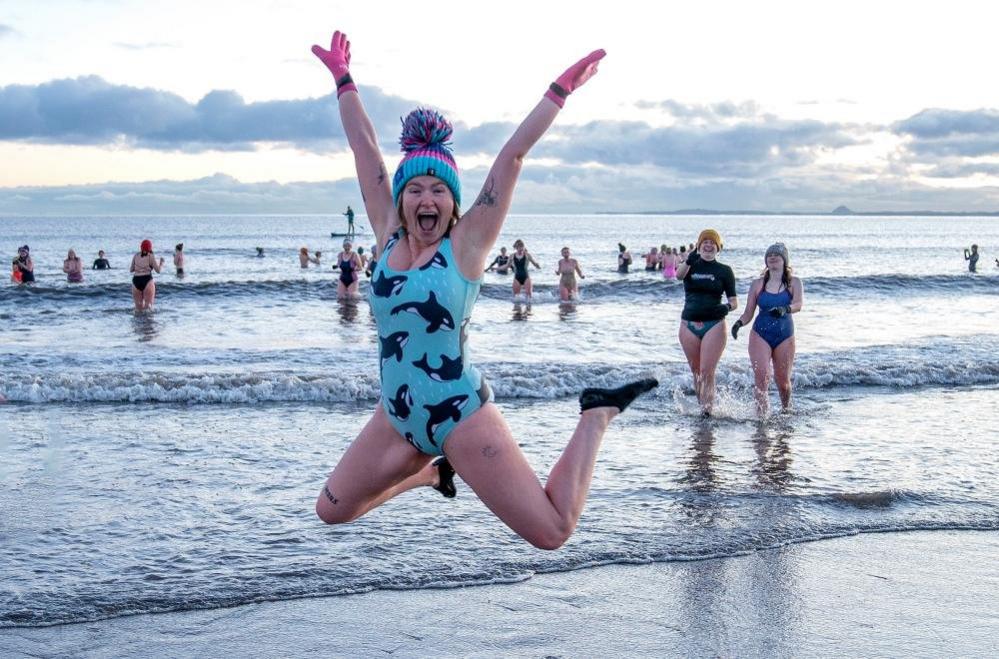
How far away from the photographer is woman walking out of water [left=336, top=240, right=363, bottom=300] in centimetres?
2731

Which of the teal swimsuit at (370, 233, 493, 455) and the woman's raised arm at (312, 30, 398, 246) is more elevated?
the woman's raised arm at (312, 30, 398, 246)

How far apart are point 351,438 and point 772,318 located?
4878 millimetres

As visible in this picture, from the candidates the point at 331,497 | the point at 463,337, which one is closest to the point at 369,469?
the point at 331,497

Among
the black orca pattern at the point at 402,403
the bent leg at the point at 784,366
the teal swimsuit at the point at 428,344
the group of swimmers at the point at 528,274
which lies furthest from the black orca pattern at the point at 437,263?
the group of swimmers at the point at 528,274

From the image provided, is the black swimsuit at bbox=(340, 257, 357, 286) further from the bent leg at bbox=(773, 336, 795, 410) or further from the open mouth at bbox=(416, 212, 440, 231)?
the open mouth at bbox=(416, 212, 440, 231)

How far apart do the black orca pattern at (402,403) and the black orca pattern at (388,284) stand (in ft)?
1.29

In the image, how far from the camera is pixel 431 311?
3879mm

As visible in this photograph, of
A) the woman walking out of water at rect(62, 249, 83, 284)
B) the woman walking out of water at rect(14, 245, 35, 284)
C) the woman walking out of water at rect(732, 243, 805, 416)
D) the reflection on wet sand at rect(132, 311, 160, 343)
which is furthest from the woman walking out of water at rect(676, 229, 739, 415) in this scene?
the woman walking out of water at rect(62, 249, 83, 284)

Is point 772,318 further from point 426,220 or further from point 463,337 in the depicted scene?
point 426,220

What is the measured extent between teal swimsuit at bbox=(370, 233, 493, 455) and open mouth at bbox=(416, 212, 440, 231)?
0.09m

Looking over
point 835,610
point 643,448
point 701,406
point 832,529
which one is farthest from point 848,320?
point 835,610

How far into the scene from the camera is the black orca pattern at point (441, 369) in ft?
12.9

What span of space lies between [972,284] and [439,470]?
1416 inches

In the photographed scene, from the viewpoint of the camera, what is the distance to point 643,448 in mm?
9117
